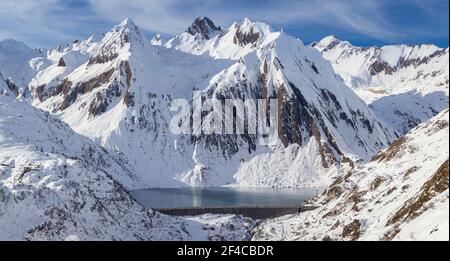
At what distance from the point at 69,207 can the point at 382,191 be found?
40.0m

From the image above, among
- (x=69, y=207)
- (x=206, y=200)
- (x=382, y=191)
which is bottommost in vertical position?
(x=69, y=207)

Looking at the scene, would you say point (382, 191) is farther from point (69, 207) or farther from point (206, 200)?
point (206, 200)

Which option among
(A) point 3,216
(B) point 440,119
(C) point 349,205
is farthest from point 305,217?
(A) point 3,216

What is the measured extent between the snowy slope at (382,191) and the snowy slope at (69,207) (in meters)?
13.0

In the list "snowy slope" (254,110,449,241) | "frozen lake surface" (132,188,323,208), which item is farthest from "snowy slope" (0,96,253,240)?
"frozen lake surface" (132,188,323,208)

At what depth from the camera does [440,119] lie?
283ft

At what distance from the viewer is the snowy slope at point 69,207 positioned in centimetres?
6369

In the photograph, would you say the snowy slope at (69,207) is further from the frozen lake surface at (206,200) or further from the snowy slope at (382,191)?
the frozen lake surface at (206,200)

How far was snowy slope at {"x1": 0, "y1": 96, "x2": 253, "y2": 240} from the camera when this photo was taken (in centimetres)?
6369

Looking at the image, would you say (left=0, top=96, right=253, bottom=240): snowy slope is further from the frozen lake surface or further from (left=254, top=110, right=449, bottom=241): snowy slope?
the frozen lake surface

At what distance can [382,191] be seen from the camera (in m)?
75.4

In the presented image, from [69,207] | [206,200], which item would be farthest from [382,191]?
[206,200]

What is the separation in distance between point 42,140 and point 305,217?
5287 cm
